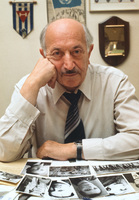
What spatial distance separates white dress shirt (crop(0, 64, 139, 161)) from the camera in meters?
0.98

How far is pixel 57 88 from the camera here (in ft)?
3.97

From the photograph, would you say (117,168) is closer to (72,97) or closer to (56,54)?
(72,97)

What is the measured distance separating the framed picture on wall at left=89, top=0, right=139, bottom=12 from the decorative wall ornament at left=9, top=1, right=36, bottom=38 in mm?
639

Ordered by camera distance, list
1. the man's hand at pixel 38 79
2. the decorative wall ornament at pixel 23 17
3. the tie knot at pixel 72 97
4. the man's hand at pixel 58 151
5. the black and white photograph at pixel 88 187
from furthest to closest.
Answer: the decorative wall ornament at pixel 23 17 < the tie knot at pixel 72 97 < the man's hand at pixel 38 79 < the man's hand at pixel 58 151 < the black and white photograph at pixel 88 187

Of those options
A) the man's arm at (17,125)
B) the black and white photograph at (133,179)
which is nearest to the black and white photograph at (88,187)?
the black and white photograph at (133,179)

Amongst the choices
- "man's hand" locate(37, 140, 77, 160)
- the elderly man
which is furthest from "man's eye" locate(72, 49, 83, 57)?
"man's hand" locate(37, 140, 77, 160)

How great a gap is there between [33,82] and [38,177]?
521 mm

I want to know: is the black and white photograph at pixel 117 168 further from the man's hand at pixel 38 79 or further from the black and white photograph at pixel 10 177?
the man's hand at pixel 38 79

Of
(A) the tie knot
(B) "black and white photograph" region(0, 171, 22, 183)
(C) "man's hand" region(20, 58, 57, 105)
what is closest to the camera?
(B) "black and white photograph" region(0, 171, 22, 183)

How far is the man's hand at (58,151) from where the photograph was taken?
0.93m

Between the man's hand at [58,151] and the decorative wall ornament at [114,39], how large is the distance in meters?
1.38

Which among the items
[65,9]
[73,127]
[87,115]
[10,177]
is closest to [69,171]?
[10,177]

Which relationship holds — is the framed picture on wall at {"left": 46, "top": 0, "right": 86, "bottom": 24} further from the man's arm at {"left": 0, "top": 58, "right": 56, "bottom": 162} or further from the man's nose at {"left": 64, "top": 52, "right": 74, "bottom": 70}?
the man's arm at {"left": 0, "top": 58, "right": 56, "bottom": 162}

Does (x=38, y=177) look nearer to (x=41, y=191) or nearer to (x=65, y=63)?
(x=41, y=191)
